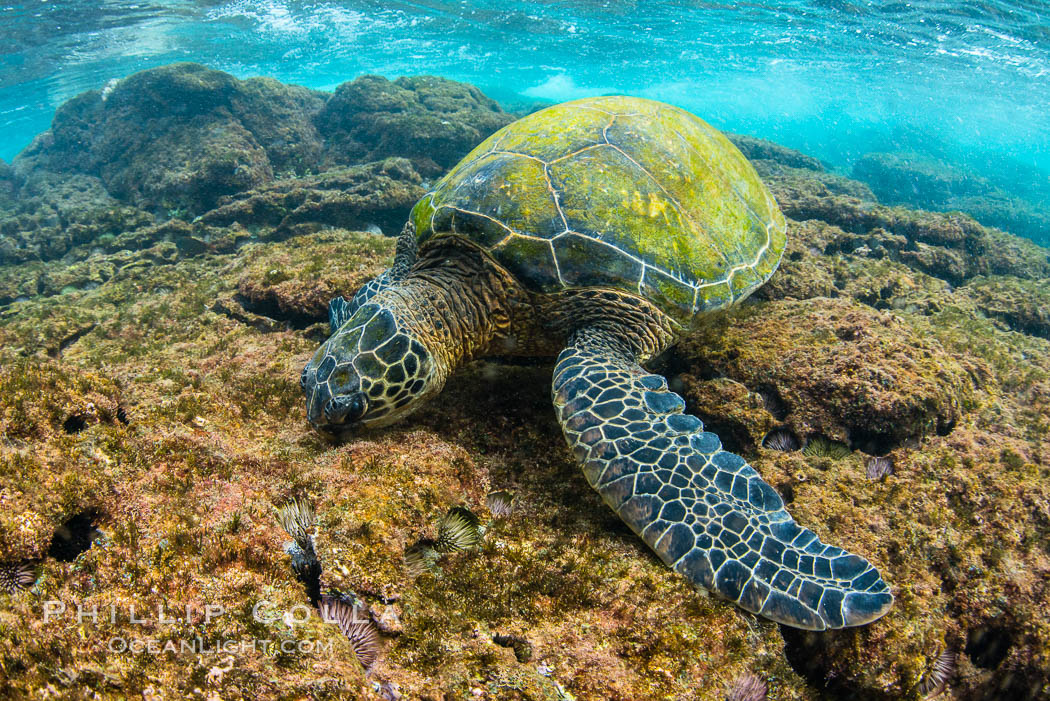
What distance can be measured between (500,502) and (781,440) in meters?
1.84

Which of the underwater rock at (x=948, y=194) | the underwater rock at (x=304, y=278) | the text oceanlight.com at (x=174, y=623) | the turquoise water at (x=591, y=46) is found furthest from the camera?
the underwater rock at (x=948, y=194)

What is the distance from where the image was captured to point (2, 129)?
38.3m

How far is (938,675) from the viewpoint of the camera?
1820mm

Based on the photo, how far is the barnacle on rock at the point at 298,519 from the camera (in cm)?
169

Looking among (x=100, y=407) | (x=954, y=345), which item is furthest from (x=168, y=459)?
(x=954, y=345)

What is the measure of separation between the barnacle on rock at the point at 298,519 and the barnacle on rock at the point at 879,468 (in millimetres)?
2784

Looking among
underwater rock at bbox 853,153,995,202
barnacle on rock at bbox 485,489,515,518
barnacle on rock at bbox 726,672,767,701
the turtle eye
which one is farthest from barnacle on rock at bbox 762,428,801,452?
underwater rock at bbox 853,153,995,202

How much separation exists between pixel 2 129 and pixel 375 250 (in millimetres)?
56630

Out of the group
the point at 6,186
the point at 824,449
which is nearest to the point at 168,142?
the point at 6,186

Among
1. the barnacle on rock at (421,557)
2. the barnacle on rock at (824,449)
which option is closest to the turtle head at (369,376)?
the barnacle on rock at (421,557)

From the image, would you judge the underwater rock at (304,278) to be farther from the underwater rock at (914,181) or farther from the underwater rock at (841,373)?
the underwater rock at (914,181)

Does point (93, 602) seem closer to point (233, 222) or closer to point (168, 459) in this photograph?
point (168, 459)

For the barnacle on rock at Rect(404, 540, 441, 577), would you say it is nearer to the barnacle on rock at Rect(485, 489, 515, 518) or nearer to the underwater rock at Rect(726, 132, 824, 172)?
the barnacle on rock at Rect(485, 489, 515, 518)

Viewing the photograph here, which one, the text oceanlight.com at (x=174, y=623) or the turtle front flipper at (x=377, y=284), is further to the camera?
the turtle front flipper at (x=377, y=284)
